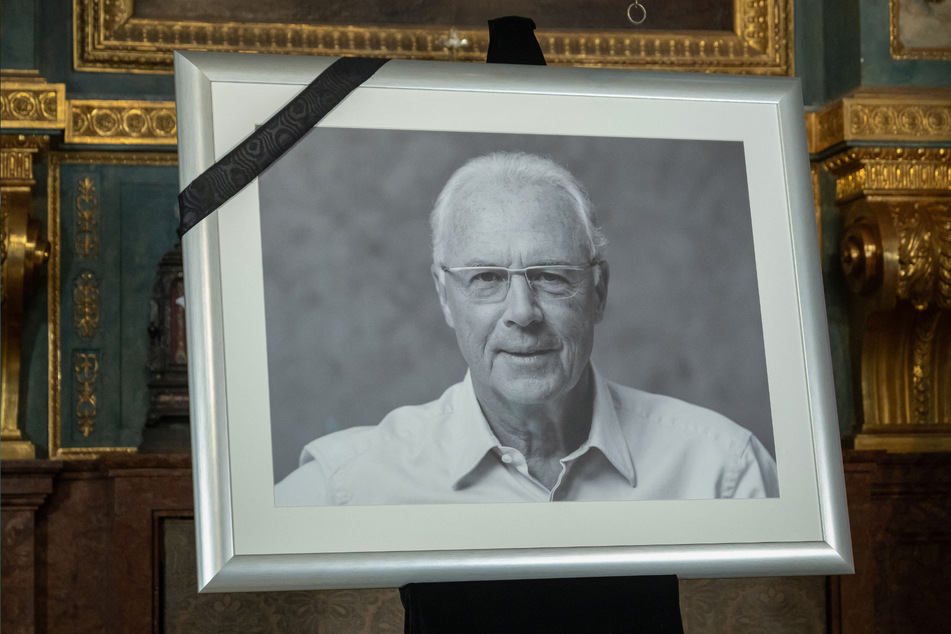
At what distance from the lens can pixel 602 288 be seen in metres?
2.30

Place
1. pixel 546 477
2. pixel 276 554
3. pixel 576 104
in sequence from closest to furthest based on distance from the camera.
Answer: pixel 276 554, pixel 546 477, pixel 576 104

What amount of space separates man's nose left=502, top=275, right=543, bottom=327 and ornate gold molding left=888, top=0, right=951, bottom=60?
1.87m

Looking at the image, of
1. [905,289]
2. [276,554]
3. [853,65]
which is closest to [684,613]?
[905,289]

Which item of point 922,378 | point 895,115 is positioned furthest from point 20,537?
point 895,115

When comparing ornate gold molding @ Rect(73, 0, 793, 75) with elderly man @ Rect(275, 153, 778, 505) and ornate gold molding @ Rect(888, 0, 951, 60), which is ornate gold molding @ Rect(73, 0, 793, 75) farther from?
elderly man @ Rect(275, 153, 778, 505)

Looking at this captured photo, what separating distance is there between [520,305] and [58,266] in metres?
1.72

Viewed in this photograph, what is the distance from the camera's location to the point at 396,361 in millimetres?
2170

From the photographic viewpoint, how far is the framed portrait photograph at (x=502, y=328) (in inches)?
81.4

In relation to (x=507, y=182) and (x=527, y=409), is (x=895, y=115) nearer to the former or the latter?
(x=507, y=182)

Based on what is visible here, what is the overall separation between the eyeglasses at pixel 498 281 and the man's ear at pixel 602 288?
3.2 inches

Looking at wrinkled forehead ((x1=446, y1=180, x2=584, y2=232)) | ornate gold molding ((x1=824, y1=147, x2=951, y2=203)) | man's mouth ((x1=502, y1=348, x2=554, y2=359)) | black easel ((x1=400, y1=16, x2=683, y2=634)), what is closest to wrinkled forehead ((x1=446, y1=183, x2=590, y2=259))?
wrinkled forehead ((x1=446, y1=180, x2=584, y2=232))

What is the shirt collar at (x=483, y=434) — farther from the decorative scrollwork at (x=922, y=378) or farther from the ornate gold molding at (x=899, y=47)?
the ornate gold molding at (x=899, y=47)

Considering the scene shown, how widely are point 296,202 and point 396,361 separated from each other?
390 millimetres

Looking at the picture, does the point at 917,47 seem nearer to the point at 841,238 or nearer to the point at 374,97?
the point at 841,238
